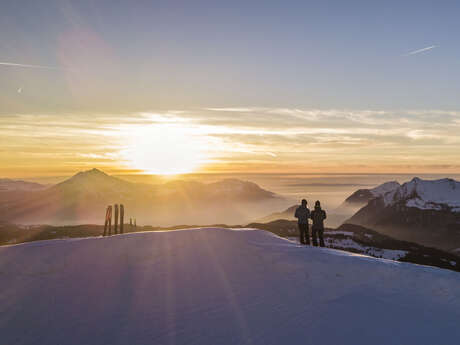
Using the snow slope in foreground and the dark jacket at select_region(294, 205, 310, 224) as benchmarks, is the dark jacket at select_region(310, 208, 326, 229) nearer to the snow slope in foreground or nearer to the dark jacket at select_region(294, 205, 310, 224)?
the dark jacket at select_region(294, 205, 310, 224)

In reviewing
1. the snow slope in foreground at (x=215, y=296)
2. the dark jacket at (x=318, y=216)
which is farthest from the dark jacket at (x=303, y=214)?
the snow slope in foreground at (x=215, y=296)

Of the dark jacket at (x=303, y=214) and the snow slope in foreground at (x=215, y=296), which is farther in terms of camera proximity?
the dark jacket at (x=303, y=214)

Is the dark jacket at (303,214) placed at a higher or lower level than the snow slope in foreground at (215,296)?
higher

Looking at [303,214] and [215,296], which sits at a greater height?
[303,214]

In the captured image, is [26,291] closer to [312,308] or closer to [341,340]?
[312,308]

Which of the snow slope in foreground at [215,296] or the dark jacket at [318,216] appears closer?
the snow slope in foreground at [215,296]

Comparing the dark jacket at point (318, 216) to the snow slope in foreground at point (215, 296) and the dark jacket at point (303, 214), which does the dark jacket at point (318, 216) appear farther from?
the snow slope in foreground at point (215, 296)

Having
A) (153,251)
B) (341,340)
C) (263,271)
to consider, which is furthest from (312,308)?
(153,251)

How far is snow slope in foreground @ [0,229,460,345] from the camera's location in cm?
661

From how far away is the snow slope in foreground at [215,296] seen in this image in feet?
21.7

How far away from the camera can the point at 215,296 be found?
8.04 metres

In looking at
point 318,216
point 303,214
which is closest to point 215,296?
point 303,214

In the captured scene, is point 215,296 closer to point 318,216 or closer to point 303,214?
point 303,214

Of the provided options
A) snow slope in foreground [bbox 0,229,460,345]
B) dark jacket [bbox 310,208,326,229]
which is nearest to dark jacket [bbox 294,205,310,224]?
dark jacket [bbox 310,208,326,229]
